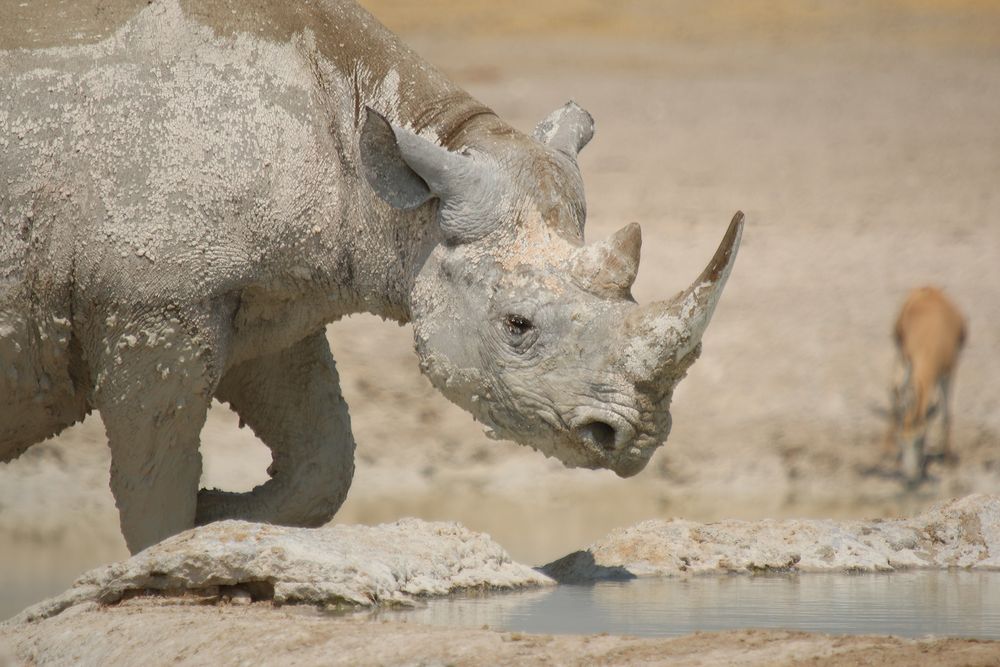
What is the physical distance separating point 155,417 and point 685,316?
6.14 ft

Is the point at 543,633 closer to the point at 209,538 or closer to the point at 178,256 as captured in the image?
the point at 209,538

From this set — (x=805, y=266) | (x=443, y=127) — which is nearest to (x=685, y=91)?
(x=805, y=266)

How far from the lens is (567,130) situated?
692 centimetres

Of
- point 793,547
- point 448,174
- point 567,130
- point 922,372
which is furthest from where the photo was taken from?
point 922,372

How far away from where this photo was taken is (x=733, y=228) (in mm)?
5844

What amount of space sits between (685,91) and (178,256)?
1255 centimetres

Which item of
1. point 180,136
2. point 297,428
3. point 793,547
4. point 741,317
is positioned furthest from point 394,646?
point 741,317

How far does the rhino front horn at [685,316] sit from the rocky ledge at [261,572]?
101 cm

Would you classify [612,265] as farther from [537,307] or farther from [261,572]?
[261,572]

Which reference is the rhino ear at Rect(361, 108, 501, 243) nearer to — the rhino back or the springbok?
the rhino back

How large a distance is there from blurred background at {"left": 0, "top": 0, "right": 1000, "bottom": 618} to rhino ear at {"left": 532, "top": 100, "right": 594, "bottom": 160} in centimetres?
341

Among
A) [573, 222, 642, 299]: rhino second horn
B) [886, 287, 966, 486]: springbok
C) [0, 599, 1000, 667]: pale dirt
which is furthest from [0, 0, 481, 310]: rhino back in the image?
[886, 287, 966, 486]: springbok

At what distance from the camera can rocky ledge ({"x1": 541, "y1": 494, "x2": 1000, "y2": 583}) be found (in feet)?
22.5

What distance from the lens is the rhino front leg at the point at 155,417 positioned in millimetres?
6402
